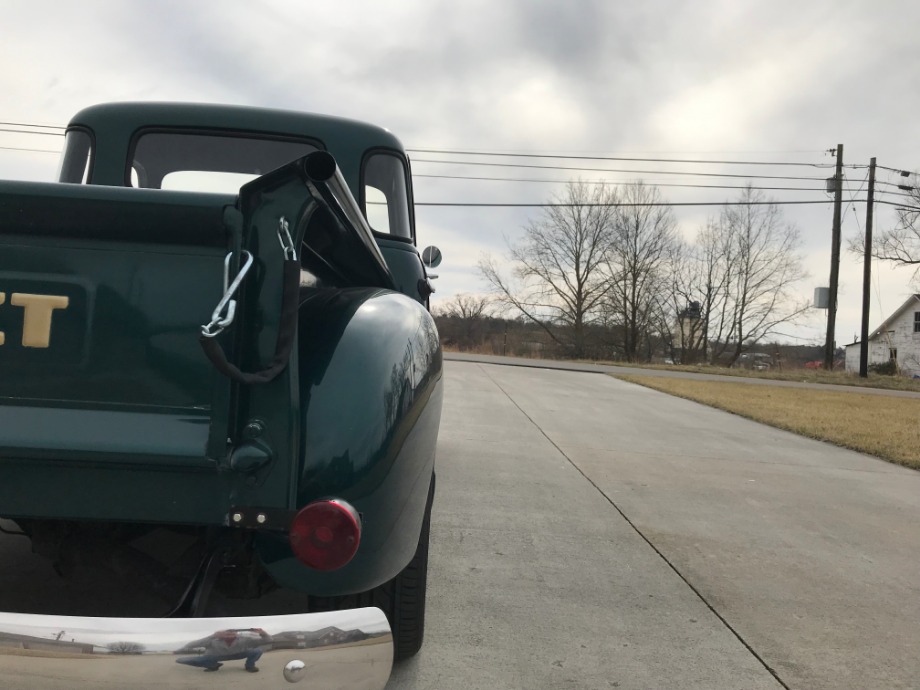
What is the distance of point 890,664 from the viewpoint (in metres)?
2.77

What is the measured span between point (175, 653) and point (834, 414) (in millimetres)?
12476

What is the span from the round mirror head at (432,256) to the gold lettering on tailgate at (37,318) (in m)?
3.19

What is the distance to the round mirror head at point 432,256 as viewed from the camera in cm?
469

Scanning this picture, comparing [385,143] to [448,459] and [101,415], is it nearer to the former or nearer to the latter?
[101,415]

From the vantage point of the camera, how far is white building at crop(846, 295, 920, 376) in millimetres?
47938

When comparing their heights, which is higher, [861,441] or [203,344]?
[203,344]

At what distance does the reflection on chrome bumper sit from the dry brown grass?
7722mm

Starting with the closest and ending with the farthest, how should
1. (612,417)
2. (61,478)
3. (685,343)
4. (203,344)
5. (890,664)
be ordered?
1. (203,344)
2. (61,478)
3. (890,664)
4. (612,417)
5. (685,343)

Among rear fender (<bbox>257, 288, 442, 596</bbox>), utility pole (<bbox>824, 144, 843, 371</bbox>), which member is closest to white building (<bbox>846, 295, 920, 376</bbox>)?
utility pole (<bbox>824, 144, 843, 371</bbox>)

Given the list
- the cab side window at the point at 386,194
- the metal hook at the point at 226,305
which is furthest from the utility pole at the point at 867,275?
the metal hook at the point at 226,305

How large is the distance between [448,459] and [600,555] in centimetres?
257

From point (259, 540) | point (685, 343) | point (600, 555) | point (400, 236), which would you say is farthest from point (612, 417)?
point (685, 343)

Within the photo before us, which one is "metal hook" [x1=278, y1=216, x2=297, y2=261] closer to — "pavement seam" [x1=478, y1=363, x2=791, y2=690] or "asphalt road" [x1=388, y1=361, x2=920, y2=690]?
"asphalt road" [x1=388, y1=361, x2=920, y2=690]

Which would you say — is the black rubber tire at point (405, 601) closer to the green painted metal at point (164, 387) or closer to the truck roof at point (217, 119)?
the green painted metal at point (164, 387)
